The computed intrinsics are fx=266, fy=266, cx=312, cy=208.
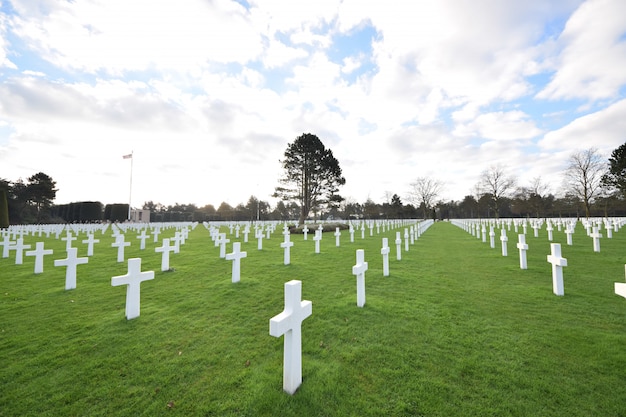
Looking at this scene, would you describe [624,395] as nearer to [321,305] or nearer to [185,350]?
[321,305]

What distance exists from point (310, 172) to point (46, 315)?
27.0 metres

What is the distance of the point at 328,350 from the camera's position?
11.1 feet

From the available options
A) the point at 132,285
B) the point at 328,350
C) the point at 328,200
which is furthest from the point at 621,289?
the point at 328,200

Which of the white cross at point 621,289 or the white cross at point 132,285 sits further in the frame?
the white cross at point 132,285

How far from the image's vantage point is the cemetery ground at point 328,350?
2492 millimetres

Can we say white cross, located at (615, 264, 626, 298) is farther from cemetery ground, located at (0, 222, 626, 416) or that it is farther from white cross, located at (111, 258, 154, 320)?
white cross, located at (111, 258, 154, 320)

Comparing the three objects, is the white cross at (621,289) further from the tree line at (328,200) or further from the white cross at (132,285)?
the tree line at (328,200)

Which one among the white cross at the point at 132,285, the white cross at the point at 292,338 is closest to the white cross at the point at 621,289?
the white cross at the point at 292,338

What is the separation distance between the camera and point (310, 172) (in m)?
30.6

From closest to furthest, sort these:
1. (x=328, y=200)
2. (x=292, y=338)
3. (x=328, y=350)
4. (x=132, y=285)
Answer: (x=292, y=338) < (x=328, y=350) < (x=132, y=285) < (x=328, y=200)

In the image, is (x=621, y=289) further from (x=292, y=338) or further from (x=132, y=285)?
(x=132, y=285)

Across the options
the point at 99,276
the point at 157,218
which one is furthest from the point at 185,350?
the point at 157,218

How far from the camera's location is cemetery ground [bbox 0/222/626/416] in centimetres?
249

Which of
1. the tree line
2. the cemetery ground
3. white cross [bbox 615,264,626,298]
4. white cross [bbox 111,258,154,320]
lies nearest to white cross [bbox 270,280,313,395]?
the cemetery ground
